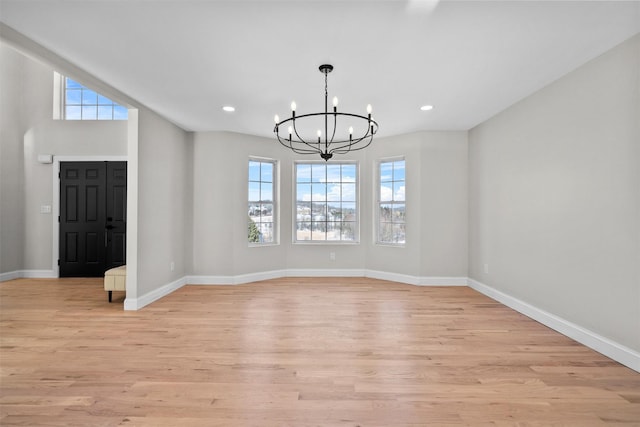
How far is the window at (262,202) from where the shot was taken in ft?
18.2

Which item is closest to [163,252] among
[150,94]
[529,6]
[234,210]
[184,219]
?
[184,219]

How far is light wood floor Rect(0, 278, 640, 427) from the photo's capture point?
1.84 meters

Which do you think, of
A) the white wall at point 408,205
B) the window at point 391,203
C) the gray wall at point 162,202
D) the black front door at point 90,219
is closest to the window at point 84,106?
the black front door at point 90,219

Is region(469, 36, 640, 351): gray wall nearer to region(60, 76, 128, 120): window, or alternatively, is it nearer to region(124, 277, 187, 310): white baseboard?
region(124, 277, 187, 310): white baseboard

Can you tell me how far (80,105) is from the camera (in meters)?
5.91

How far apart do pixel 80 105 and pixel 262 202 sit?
13.1 ft

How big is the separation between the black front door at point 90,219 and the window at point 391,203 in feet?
15.5

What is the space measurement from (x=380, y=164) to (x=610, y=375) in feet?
13.7

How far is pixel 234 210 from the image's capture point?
5.24 metres

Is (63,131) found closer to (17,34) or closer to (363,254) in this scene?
(17,34)

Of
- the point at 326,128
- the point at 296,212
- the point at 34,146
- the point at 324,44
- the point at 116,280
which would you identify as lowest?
the point at 116,280

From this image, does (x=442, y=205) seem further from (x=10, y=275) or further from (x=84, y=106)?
(x=10, y=275)

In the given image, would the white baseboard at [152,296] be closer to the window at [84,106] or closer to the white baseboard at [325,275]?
the white baseboard at [325,275]

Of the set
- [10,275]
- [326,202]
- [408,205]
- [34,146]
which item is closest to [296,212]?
[326,202]
